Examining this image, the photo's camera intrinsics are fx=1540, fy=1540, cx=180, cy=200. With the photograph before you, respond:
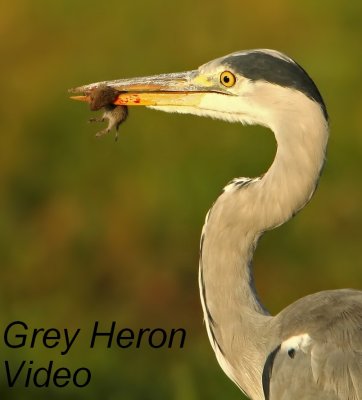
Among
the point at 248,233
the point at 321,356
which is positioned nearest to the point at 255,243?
the point at 248,233

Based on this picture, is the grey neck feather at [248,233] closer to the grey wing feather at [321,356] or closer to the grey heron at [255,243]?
the grey heron at [255,243]

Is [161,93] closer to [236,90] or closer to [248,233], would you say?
[236,90]

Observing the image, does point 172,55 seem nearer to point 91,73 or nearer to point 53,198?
point 91,73

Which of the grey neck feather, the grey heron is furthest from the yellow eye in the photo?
the grey neck feather

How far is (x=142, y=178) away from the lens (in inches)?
347

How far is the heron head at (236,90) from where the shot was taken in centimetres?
426

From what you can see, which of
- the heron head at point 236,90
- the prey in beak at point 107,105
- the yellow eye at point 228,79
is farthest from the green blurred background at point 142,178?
the yellow eye at point 228,79

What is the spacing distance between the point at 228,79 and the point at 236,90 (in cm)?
4

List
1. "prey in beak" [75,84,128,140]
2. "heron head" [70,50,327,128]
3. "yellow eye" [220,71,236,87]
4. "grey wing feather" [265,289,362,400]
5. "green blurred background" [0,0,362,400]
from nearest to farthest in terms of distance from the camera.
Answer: "grey wing feather" [265,289,362,400] < "heron head" [70,50,327,128] < "yellow eye" [220,71,236,87] < "prey in beak" [75,84,128,140] < "green blurred background" [0,0,362,400]

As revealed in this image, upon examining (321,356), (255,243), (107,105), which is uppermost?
(107,105)

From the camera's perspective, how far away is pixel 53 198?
8.86 meters

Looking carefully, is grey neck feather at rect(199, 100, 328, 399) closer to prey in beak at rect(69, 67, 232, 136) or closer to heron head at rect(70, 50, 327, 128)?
heron head at rect(70, 50, 327, 128)

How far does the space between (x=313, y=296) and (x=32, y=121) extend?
5419 mm

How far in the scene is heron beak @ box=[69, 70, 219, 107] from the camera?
447 centimetres
